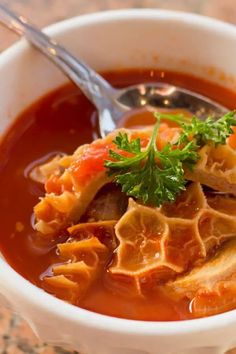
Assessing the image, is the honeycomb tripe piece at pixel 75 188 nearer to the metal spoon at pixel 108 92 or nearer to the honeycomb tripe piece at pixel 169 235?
the honeycomb tripe piece at pixel 169 235

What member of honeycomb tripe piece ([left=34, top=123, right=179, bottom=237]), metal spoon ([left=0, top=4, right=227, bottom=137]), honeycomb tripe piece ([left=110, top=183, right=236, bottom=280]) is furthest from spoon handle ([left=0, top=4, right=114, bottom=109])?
honeycomb tripe piece ([left=110, top=183, right=236, bottom=280])

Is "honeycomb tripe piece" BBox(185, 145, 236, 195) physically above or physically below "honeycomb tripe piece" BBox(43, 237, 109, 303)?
above

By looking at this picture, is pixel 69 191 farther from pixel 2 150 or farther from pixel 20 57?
pixel 20 57

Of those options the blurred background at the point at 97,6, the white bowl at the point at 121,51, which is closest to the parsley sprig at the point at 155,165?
the white bowl at the point at 121,51

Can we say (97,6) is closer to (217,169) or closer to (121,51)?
(121,51)

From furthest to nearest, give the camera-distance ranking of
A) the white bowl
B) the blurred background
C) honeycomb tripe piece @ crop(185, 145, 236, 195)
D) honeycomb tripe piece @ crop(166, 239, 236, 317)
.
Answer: the blurred background, the white bowl, honeycomb tripe piece @ crop(185, 145, 236, 195), honeycomb tripe piece @ crop(166, 239, 236, 317)

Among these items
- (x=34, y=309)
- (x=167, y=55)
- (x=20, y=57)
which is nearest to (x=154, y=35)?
(x=167, y=55)

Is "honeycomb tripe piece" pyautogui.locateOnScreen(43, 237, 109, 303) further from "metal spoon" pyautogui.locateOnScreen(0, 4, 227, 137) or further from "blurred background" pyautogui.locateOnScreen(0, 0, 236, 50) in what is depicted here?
"blurred background" pyautogui.locateOnScreen(0, 0, 236, 50)
